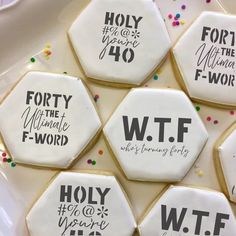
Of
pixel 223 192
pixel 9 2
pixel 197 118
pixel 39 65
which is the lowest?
pixel 223 192

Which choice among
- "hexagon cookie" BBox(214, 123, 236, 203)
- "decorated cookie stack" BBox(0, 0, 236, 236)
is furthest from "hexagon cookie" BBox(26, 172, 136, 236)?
"hexagon cookie" BBox(214, 123, 236, 203)

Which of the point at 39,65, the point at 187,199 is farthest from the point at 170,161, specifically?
the point at 39,65

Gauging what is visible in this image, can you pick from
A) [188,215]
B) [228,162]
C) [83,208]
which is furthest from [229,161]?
[83,208]

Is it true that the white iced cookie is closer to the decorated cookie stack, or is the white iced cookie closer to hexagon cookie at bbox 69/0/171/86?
the decorated cookie stack

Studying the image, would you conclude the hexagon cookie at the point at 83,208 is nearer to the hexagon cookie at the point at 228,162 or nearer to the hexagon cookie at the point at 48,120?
the hexagon cookie at the point at 48,120

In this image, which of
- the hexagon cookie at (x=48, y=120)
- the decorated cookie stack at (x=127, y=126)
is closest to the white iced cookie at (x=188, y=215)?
the decorated cookie stack at (x=127, y=126)

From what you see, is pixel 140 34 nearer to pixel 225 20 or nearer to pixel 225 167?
pixel 225 20
